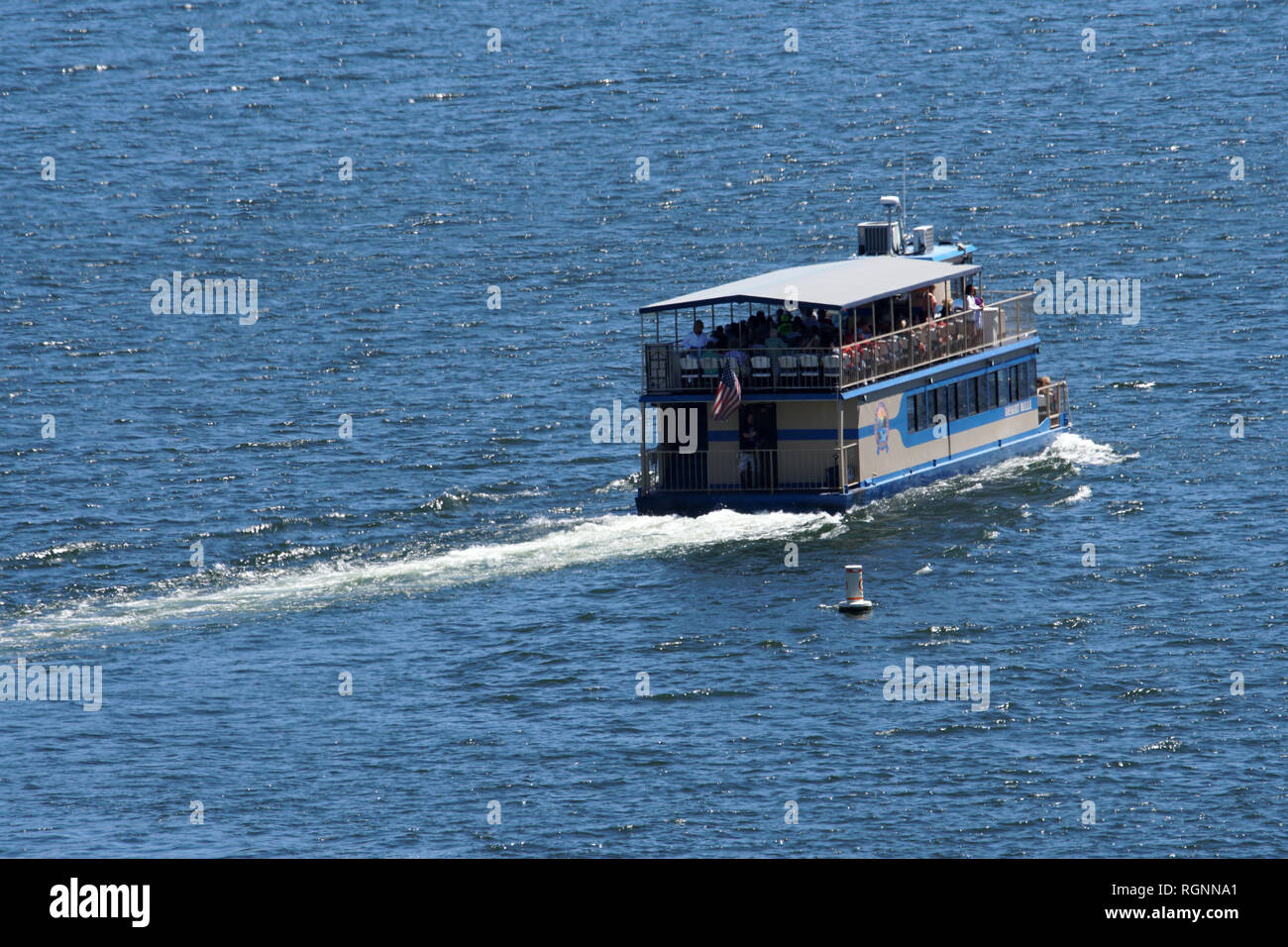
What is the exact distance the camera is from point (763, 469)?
4969cm

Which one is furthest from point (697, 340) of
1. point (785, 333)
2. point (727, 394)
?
point (727, 394)

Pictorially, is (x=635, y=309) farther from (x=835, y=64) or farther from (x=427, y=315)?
(x=835, y=64)

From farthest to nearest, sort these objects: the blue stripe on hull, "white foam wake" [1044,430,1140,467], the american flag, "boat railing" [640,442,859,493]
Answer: "white foam wake" [1044,430,1140,467] < "boat railing" [640,442,859,493] < the blue stripe on hull < the american flag

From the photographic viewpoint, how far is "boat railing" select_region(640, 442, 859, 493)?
49312 mm

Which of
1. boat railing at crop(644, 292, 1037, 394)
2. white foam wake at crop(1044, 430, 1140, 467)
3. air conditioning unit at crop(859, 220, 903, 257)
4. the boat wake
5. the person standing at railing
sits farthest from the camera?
air conditioning unit at crop(859, 220, 903, 257)

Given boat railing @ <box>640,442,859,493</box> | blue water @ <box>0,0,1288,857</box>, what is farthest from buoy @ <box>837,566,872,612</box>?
boat railing @ <box>640,442,859,493</box>

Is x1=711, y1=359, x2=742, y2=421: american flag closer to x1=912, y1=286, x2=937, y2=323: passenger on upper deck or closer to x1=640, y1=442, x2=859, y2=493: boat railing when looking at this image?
x1=640, y1=442, x2=859, y2=493: boat railing

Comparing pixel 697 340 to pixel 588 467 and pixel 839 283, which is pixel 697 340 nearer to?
pixel 839 283

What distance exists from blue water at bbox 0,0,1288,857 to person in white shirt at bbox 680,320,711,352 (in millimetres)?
4314

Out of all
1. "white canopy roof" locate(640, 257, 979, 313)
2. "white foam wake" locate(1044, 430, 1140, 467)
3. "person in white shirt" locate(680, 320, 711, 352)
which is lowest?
"white foam wake" locate(1044, 430, 1140, 467)

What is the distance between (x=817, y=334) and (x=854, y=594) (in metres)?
8.62

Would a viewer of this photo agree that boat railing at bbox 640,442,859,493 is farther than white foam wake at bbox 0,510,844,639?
Yes

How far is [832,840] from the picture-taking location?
3294 centimetres
